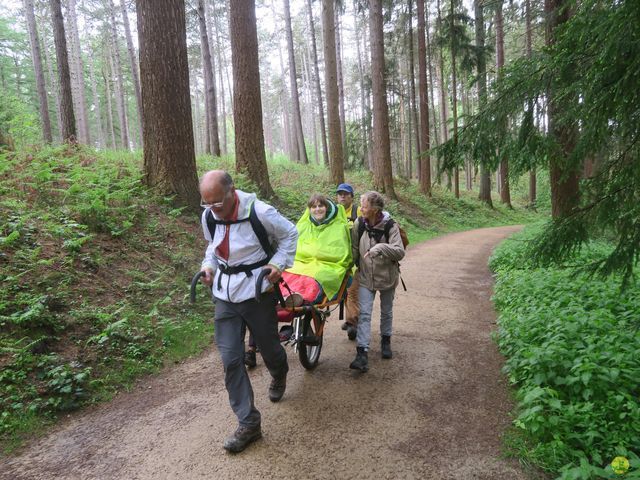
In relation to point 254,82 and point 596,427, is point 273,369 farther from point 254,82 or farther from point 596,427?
point 254,82

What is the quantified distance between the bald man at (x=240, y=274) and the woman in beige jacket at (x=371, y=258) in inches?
55.9

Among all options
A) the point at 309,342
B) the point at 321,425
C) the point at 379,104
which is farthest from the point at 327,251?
the point at 379,104

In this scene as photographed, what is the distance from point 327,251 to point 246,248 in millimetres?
1319

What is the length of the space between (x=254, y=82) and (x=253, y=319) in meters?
9.21

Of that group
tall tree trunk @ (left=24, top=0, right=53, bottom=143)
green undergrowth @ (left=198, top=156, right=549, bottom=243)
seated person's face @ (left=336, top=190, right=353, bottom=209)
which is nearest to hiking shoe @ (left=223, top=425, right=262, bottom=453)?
seated person's face @ (left=336, top=190, right=353, bottom=209)

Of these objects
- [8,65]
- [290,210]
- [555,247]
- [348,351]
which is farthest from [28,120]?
[8,65]

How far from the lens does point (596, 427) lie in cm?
293

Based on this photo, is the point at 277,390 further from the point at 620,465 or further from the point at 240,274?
the point at 620,465

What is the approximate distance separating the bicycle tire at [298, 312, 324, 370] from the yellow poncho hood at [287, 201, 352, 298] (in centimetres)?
39

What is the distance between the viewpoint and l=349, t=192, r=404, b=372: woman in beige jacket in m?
4.52

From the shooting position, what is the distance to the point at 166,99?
8203 mm

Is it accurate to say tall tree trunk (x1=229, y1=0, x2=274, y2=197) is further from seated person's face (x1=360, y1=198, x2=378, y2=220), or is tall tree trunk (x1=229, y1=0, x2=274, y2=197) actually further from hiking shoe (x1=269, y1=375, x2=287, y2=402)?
hiking shoe (x1=269, y1=375, x2=287, y2=402)

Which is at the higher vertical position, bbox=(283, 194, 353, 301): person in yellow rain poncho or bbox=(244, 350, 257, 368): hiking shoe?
bbox=(283, 194, 353, 301): person in yellow rain poncho

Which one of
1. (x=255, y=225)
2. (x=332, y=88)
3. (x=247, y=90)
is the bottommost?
(x=255, y=225)
